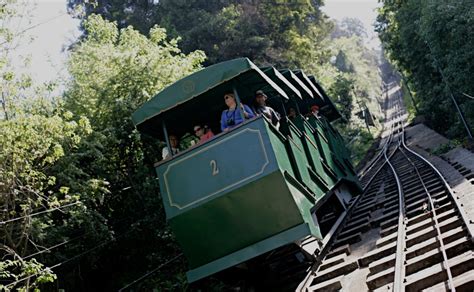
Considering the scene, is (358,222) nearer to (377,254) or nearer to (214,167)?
(377,254)

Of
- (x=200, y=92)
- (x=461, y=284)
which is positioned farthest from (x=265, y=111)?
(x=461, y=284)

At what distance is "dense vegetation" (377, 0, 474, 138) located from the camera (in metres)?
17.7

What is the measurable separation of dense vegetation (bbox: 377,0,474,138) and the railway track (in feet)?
20.8

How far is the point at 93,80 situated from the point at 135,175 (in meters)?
2.64

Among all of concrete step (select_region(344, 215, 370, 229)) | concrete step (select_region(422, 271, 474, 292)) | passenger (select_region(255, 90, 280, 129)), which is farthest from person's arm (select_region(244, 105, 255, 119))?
concrete step (select_region(344, 215, 370, 229))

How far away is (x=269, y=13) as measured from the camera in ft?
98.4

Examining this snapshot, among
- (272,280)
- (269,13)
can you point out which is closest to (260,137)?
(272,280)

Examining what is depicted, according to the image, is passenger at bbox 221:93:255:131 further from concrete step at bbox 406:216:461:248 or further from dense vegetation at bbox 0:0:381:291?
dense vegetation at bbox 0:0:381:291

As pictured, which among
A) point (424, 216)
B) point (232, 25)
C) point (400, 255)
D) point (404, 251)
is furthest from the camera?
point (232, 25)

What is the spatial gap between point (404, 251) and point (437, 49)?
51.9ft

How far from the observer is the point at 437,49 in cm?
1997

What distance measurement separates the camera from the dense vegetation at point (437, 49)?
1773cm

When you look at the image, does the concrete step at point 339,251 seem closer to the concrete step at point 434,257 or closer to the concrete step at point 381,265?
the concrete step at point 381,265

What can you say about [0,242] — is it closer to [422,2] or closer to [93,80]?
[93,80]
